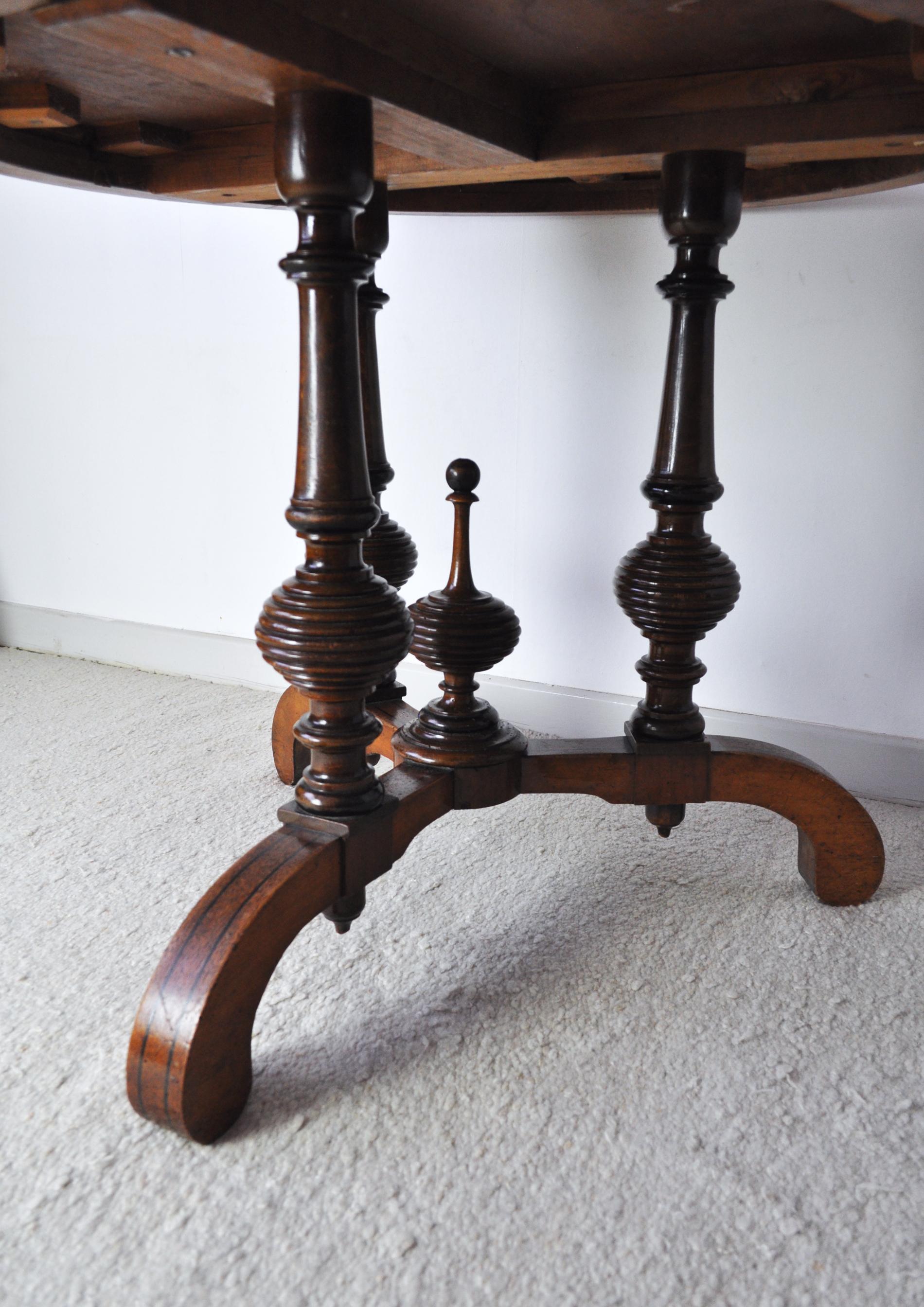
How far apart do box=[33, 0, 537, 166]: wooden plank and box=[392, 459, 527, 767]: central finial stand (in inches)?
10.4

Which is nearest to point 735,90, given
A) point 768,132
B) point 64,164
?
point 768,132

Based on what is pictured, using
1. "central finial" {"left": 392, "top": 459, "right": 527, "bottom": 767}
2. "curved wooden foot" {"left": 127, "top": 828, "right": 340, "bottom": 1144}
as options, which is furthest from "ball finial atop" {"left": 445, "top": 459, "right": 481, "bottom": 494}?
"curved wooden foot" {"left": 127, "top": 828, "right": 340, "bottom": 1144}

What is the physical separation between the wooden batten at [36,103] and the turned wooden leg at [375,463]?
0.27m

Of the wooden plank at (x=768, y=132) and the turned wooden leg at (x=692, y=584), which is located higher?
the wooden plank at (x=768, y=132)

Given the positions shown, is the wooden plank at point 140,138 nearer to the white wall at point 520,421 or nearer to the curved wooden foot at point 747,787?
the white wall at point 520,421

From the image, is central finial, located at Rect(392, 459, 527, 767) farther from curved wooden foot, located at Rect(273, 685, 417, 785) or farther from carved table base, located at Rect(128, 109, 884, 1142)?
curved wooden foot, located at Rect(273, 685, 417, 785)

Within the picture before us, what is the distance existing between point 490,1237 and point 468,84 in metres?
0.73

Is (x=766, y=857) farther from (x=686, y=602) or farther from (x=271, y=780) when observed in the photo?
(x=271, y=780)

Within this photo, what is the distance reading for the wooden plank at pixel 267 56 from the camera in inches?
20.3

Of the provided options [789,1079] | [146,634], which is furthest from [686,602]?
[146,634]

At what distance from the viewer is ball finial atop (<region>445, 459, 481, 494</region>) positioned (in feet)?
2.98

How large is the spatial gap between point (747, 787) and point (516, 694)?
509 millimetres

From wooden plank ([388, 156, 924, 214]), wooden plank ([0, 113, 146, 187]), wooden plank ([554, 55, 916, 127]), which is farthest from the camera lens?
wooden plank ([388, 156, 924, 214])

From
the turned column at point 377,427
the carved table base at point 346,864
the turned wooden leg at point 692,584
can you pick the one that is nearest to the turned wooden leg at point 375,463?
the turned column at point 377,427
